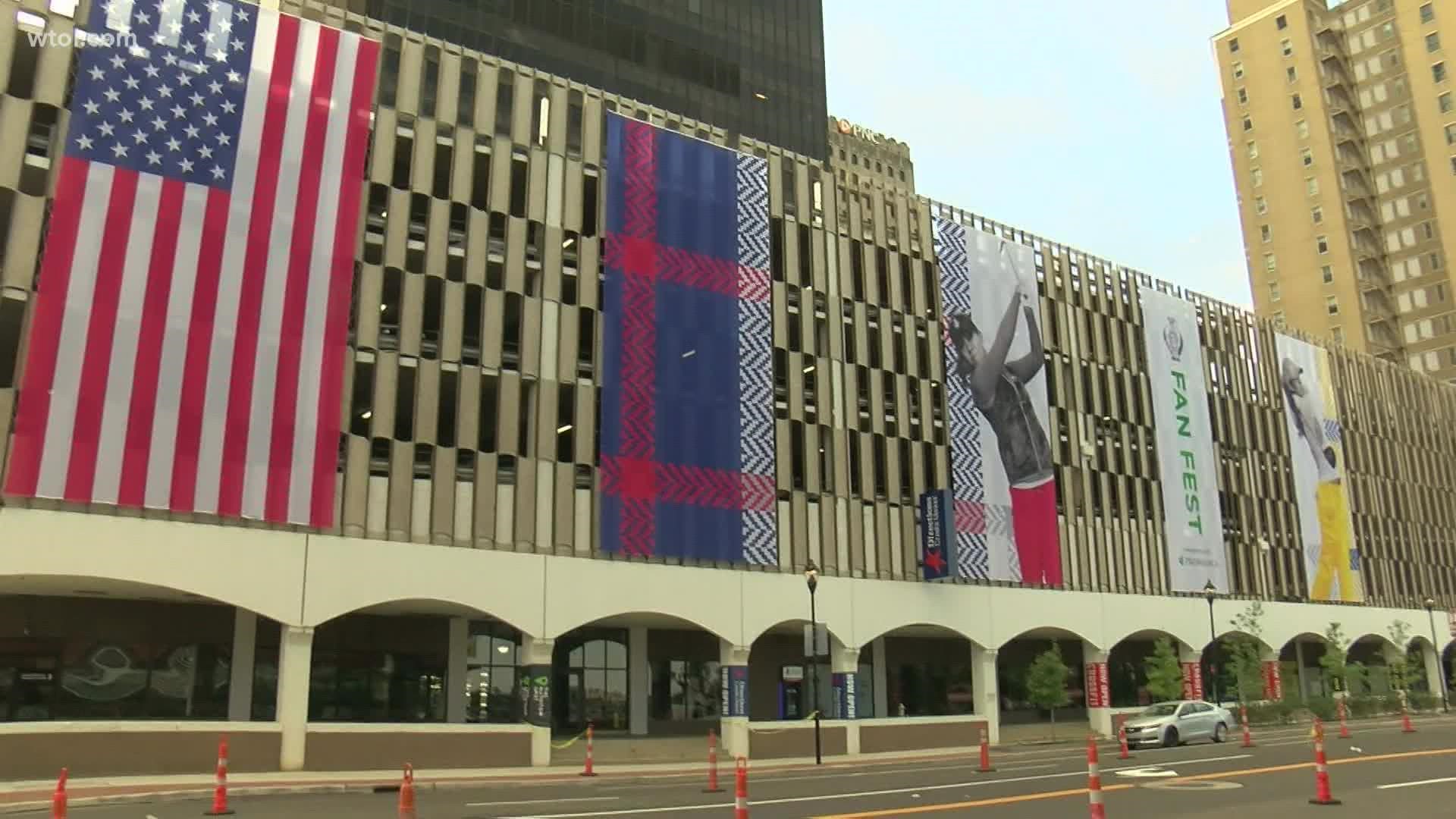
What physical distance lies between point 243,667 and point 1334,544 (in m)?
58.5

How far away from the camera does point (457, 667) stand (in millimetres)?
36844

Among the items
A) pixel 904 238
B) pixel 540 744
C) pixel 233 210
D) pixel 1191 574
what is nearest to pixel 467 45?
pixel 904 238

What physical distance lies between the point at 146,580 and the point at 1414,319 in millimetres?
107583

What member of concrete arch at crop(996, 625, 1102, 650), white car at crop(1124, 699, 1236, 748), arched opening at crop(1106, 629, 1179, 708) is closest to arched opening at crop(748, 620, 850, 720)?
concrete arch at crop(996, 625, 1102, 650)

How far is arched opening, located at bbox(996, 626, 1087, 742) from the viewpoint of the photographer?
2041 inches

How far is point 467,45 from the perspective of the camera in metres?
57.3

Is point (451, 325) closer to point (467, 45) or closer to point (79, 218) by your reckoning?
point (79, 218)

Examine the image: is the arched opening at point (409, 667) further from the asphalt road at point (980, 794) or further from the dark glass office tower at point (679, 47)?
the dark glass office tower at point (679, 47)

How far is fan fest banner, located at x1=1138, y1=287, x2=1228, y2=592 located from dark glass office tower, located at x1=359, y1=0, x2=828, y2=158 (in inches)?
1065

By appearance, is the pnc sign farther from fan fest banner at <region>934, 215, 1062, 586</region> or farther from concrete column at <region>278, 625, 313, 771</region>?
concrete column at <region>278, 625, 313, 771</region>

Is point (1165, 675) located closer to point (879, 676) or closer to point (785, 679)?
point (879, 676)

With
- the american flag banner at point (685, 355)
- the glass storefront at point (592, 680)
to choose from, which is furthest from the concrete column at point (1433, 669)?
the glass storefront at point (592, 680)

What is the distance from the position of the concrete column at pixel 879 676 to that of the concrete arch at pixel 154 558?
2635 cm

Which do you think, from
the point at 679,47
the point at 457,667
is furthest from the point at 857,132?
the point at 457,667
